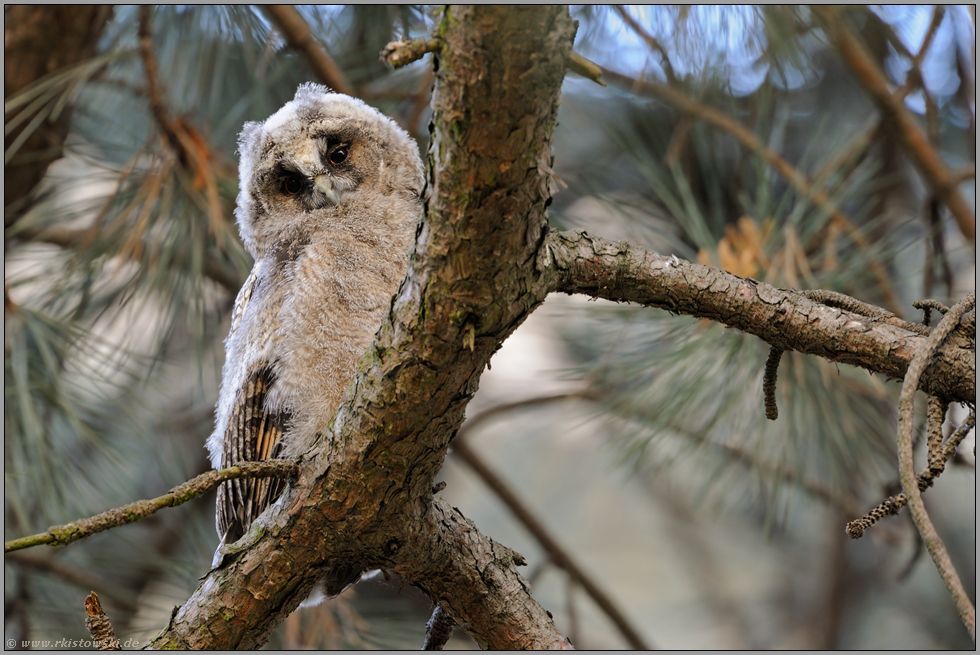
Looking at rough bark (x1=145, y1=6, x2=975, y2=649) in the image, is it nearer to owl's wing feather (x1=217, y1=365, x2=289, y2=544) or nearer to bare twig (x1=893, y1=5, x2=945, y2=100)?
owl's wing feather (x1=217, y1=365, x2=289, y2=544)

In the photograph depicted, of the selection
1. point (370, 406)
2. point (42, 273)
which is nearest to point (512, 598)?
point (370, 406)

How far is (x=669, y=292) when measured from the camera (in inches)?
43.3

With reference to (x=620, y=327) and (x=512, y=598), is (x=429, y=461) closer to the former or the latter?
(x=512, y=598)

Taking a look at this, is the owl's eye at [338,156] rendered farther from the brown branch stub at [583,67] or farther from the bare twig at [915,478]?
the bare twig at [915,478]

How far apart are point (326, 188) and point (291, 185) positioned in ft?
0.53

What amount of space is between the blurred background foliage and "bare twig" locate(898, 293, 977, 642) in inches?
21.5

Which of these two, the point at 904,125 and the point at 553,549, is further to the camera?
the point at 553,549

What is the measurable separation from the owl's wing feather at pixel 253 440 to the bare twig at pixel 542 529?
79 cm

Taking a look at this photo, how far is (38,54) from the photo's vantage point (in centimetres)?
226

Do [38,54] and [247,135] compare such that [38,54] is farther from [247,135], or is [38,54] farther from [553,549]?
[553,549]

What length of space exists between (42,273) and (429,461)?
5.06ft

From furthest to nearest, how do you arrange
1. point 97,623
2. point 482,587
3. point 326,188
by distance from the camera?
point 326,188 → point 482,587 → point 97,623

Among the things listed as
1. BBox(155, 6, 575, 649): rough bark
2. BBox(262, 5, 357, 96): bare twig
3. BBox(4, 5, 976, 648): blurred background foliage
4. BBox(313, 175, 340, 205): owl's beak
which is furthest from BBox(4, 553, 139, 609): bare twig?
BBox(262, 5, 357, 96): bare twig

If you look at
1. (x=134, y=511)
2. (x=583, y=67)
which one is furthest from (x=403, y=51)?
(x=134, y=511)
